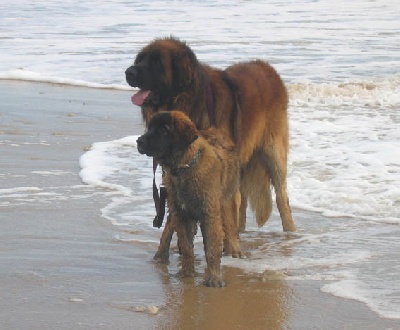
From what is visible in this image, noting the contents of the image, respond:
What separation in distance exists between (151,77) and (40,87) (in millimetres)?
10319

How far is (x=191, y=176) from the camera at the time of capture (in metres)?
5.93

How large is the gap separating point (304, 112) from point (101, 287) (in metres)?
8.91

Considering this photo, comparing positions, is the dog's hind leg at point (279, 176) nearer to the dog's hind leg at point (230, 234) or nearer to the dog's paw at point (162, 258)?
the dog's hind leg at point (230, 234)

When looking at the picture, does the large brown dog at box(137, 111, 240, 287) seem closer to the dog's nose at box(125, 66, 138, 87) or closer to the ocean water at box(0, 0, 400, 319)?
the ocean water at box(0, 0, 400, 319)

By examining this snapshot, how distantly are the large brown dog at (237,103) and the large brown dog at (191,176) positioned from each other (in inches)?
17.0

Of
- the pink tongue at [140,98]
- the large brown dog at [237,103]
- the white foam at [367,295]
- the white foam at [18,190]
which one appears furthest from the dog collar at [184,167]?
the white foam at [18,190]

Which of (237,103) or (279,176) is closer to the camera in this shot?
(237,103)

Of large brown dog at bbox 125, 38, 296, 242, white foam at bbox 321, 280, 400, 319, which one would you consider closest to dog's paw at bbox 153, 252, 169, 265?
large brown dog at bbox 125, 38, 296, 242

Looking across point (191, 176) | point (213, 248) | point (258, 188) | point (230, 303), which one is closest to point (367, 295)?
point (230, 303)

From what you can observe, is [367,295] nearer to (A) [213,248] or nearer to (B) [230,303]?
(B) [230,303]

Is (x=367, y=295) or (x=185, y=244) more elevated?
(x=185, y=244)

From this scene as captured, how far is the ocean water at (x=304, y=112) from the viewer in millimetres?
6727

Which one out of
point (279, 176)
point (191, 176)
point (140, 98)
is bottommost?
point (279, 176)

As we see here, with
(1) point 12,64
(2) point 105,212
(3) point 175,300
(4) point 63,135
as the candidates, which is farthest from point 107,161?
(1) point 12,64
